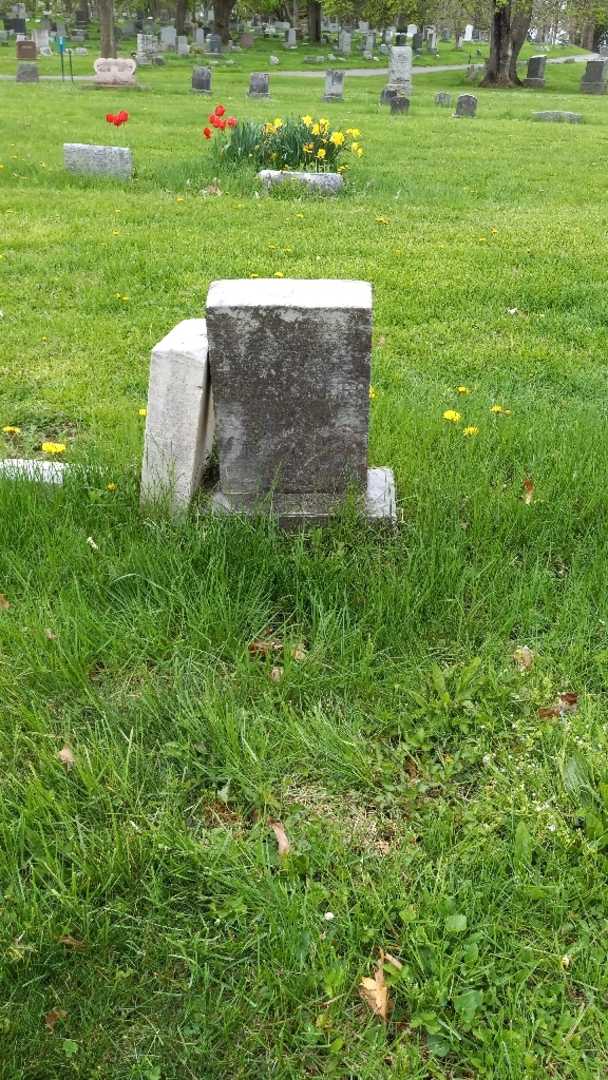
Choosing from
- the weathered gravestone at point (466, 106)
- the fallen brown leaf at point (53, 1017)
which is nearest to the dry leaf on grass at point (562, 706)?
the fallen brown leaf at point (53, 1017)

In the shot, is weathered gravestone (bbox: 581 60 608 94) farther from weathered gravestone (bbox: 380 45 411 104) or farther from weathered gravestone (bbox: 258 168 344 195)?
weathered gravestone (bbox: 258 168 344 195)

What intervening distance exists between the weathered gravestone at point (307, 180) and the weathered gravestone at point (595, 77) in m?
24.4

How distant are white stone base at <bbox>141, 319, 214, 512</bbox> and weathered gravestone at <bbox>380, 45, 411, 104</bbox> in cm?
2311

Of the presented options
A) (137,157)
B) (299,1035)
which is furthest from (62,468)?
(137,157)

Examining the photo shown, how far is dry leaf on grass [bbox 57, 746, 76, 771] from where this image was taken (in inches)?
88.0

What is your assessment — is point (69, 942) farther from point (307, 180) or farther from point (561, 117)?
point (561, 117)

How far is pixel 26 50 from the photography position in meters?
29.3

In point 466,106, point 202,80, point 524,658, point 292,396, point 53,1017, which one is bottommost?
point 53,1017

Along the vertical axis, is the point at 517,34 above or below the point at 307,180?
above

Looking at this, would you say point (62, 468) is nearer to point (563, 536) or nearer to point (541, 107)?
point (563, 536)

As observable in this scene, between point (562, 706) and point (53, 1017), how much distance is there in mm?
1504

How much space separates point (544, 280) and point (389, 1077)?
6024 millimetres

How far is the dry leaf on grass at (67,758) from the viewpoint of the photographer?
224 cm

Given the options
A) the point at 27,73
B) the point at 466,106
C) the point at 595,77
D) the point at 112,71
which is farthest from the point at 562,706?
the point at 595,77
